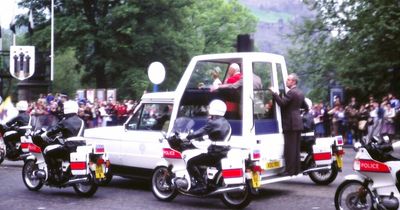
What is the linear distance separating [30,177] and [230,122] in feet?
12.8

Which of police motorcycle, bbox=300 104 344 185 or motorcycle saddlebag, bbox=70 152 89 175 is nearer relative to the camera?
motorcycle saddlebag, bbox=70 152 89 175

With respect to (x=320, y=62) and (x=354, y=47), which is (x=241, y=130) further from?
(x=320, y=62)

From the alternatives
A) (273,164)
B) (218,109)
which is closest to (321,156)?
(273,164)

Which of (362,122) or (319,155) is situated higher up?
(362,122)

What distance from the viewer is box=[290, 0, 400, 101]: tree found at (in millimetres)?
30500

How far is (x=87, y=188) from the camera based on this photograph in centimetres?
1186

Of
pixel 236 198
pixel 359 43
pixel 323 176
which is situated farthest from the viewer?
pixel 359 43

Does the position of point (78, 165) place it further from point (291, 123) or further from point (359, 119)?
point (359, 119)

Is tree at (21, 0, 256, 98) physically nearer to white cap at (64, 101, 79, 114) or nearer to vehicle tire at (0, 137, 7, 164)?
vehicle tire at (0, 137, 7, 164)

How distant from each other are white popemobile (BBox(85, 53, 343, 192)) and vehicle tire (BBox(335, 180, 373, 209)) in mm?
1825

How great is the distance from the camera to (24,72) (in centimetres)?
3378

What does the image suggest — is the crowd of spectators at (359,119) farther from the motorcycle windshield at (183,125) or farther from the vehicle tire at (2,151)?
the motorcycle windshield at (183,125)

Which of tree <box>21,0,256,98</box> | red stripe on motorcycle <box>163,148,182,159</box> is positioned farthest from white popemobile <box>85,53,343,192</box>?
tree <box>21,0,256,98</box>

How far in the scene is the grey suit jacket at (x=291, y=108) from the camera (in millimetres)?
11867
